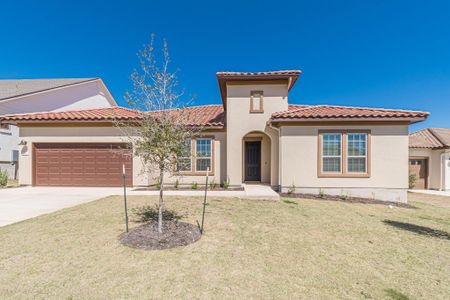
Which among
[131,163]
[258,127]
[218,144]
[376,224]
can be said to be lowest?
[376,224]

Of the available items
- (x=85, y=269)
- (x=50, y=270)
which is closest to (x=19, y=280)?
(x=50, y=270)

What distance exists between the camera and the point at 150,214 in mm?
6645

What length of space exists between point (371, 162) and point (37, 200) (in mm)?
14606

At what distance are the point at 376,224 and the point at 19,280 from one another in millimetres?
8518

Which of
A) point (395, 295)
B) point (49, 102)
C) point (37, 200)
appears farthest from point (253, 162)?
point (49, 102)

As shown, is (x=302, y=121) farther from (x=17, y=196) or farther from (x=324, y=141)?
(x=17, y=196)

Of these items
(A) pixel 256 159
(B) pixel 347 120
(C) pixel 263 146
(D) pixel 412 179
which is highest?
(B) pixel 347 120

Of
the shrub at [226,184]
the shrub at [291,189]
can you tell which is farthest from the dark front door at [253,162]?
the shrub at [291,189]

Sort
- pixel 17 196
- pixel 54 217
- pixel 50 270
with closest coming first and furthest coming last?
pixel 50 270 < pixel 54 217 < pixel 17 196

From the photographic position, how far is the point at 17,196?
8961mm

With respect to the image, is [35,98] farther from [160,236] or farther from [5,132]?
[160,236]

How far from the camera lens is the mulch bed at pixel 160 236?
4.58m

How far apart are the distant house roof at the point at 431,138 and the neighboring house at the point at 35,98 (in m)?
29.0

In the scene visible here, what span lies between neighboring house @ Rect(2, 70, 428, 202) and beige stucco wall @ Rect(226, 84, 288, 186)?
53 millimetres
